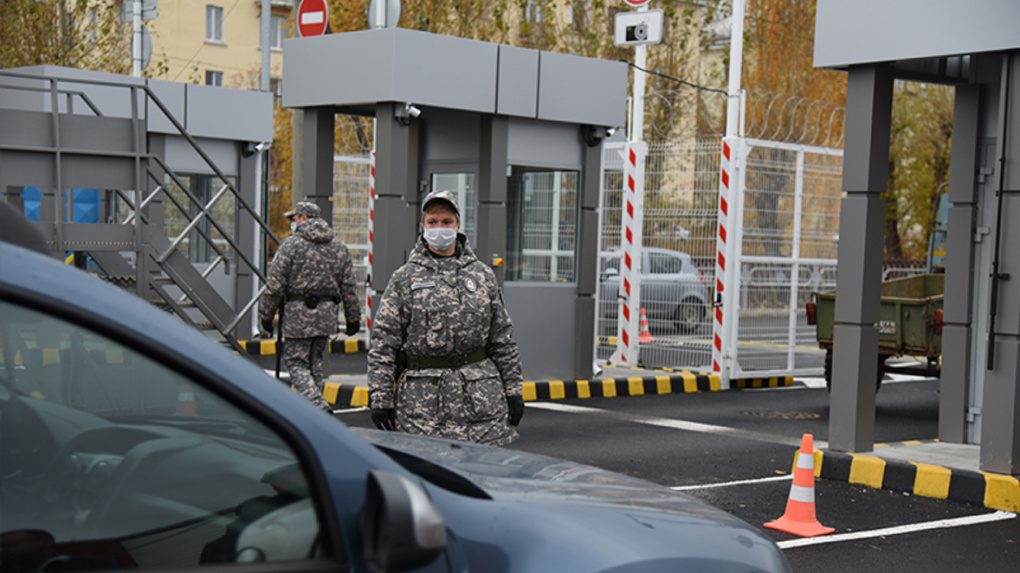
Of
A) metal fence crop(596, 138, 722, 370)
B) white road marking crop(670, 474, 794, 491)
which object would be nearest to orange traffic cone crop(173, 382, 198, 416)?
white road marking crop(670, 474, 794, 491)

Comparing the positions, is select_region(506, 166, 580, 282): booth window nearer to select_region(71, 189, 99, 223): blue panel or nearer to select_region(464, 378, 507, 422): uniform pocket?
select_region(71, 189, 99, 223): blue panel

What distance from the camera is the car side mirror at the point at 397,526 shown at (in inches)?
78.2

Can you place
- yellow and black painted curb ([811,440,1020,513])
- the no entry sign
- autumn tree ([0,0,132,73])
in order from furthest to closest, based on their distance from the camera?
1. autumn tree ([0,0,132,73])
2. the no entry sign
3. yellow and black painted curb ([811,440,1020,513])

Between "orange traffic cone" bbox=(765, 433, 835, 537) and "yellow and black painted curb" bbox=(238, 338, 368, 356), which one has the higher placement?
"orange traffic cone" bbox=(765, 433, 835, 537)

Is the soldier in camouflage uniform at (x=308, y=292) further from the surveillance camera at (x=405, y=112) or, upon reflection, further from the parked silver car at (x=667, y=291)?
the parked silver car at (x=667, y=291)

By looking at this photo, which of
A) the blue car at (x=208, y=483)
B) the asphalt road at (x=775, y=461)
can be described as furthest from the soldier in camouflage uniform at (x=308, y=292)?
the blue car at (x=208, y=483)

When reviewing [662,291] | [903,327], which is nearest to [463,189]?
[662,291]

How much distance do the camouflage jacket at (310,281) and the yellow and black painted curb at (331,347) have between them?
599cm

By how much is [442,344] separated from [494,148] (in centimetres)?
723

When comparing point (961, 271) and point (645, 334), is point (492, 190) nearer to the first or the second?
point (645, 334)

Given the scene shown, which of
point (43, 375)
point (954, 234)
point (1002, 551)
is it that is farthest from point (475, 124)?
point (43, 375)

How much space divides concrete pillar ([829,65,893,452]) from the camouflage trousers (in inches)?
169

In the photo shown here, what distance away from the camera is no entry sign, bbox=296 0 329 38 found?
566 inches

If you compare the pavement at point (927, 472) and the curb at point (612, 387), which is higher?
the pavement at point (927, 472)
